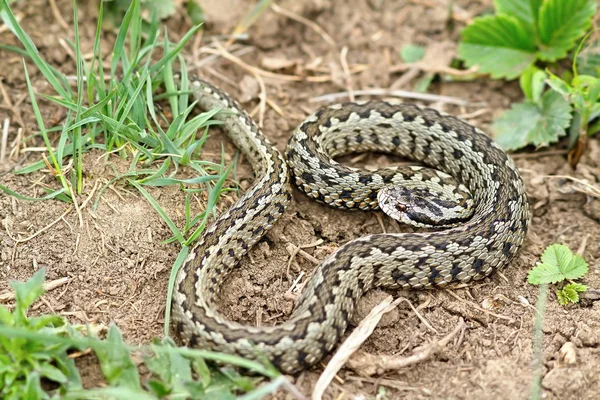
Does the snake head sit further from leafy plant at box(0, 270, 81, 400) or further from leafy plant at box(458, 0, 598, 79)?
leafy plant at box(0, 270, 81, 400)

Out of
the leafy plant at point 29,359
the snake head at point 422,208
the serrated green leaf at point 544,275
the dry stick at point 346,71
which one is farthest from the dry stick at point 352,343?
the dry stick at point 346,71

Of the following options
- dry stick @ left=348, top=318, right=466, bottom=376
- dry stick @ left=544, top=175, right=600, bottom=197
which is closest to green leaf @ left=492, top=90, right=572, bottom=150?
dry stick @ left=544, top=175, right=600, bottom=197

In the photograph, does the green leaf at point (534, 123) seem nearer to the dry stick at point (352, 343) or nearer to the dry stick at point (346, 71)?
the dry stick at point (346, 71)

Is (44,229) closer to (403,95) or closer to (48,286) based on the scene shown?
(48,286)

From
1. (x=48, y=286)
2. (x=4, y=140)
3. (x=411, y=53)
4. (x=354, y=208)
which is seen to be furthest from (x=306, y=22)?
(x=48, y=286)

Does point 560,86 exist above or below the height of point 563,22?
below

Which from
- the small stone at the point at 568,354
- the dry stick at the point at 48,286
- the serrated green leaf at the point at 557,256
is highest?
the dry stick at the point at 48,286
